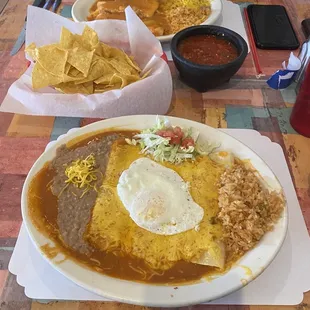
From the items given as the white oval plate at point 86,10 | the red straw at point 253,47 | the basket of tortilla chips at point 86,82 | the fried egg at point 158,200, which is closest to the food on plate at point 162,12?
the white oval plate at point 86,10

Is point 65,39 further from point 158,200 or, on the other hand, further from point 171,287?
point 171,287

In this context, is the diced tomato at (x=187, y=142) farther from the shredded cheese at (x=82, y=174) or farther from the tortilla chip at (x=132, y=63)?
the tortilla chip at (x=132, y=63)

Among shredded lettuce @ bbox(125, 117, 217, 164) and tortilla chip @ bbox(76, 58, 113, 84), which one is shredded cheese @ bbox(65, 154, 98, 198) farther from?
tortilla chip @ bbox(76, 58, 113, 84)

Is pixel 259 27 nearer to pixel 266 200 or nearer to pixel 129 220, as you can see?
pixel 266 200

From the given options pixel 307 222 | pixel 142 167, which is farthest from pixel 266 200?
pixel 142 167

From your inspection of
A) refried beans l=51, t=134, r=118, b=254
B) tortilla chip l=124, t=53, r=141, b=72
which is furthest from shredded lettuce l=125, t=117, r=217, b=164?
tortilla chip l=124, t=53, r=141, b=72

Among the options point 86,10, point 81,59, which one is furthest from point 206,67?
point 86,10
